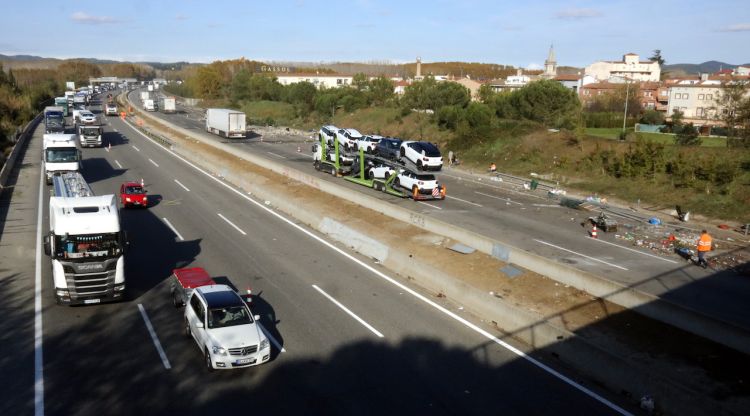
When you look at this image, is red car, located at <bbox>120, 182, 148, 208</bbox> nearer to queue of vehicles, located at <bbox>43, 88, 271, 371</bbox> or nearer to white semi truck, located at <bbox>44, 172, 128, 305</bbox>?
queue of vehicles, located at <bbox>43, 88, 271, 371</bbox>

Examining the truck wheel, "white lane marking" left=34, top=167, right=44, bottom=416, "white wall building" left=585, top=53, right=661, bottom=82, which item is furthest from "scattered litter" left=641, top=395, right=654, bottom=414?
"white wall building" left=585, top=53, right=661, bottom=82

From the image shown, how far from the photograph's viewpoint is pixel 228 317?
49.6ft

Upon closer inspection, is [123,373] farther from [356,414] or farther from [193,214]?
[193,214]

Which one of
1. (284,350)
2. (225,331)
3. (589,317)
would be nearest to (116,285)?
(225,331)

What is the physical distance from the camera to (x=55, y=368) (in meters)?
14.5

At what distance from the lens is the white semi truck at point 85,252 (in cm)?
1756

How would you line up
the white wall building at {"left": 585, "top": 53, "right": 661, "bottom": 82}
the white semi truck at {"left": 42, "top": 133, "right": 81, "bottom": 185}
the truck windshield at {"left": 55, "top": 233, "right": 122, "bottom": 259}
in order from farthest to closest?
the white wall building at {"left": 585, "top": 53, "right": 661, "bottom": 82}
the white semi truck at {"left": 42, "top": 133, "right": 81, "bottom": 185}
the truck windshield at {"left": 55, "top": 233, "right": 122, "bottom": 259}

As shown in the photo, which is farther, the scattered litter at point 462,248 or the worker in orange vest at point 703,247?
the scattered litter at point 462,248

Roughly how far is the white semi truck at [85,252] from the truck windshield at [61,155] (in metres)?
23.5

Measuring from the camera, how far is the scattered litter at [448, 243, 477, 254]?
78.4 feet

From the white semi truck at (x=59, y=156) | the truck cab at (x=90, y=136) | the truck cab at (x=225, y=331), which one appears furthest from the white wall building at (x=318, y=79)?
the truck cab at (x=225, y=331)

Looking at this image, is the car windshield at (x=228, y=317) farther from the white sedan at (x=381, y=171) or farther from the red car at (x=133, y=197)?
the white sedan at (x=381, y=171)

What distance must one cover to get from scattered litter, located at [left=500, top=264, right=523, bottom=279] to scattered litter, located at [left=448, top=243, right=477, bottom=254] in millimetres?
2227

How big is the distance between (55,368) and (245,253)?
36.2 feet
